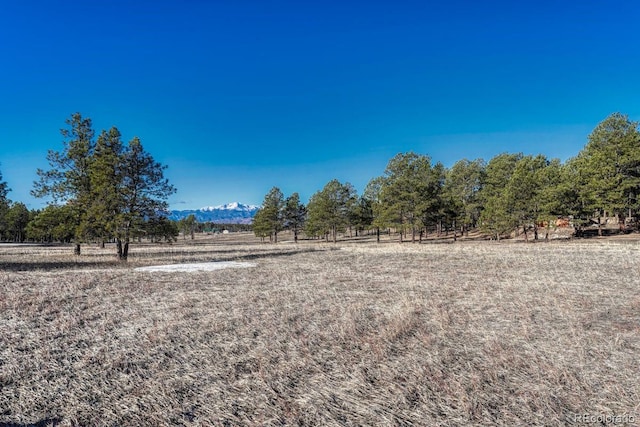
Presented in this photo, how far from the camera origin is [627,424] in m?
4.00

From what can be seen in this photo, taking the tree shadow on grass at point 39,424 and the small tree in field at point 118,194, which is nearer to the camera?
the tree shadow on grass at point 39,424

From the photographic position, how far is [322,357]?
6.17 metres

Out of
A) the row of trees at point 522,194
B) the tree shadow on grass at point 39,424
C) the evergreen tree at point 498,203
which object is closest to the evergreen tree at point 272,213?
the row of trees at point 522,194

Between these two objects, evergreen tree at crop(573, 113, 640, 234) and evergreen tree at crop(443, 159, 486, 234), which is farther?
evergreen tree at crop(443, 159, 486, 234)

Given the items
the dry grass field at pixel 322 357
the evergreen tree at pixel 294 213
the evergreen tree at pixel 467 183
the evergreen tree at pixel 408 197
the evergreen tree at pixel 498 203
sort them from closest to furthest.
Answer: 1. the dry grass field at pixel 322 357
2. the evergreen tree at pixel 498 203
3. the evergreen tree at pixel 408 197
4. the evergreen tree at pixel 467 183
5. the evergreen tree at pixel 294 213

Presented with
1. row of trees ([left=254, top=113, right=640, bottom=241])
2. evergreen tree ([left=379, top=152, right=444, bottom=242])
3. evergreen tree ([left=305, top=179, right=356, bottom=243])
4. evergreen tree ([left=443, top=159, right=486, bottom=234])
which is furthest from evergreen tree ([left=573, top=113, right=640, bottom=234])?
evergreen tree ([left=305, top=179, right=356, bottom=243])

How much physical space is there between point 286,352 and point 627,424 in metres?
4.92

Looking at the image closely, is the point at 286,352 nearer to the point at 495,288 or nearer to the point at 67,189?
the point at 495,288

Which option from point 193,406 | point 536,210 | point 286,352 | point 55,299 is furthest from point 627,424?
point 536,210

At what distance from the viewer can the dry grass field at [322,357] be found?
4328mm

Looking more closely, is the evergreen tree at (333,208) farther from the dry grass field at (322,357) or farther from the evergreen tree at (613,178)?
the dry grass field at (322,357)

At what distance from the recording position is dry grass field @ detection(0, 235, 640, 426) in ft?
14.2

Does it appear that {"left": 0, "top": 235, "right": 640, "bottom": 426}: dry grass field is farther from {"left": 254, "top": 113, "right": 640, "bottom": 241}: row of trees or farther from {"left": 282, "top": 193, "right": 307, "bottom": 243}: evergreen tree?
{"left": 282, "top": 193, "right": 307, "bottom": 243}: evergreen tree

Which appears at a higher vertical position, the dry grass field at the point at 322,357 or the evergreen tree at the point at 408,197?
the evergreen tree at the point at 408,197
